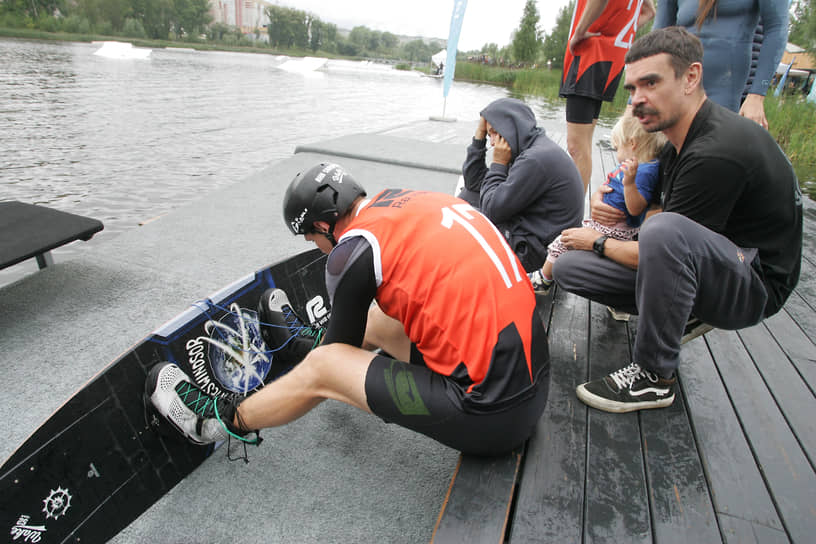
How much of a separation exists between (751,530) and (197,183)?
6.78 metres

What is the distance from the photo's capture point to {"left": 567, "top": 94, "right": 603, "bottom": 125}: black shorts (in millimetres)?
3051

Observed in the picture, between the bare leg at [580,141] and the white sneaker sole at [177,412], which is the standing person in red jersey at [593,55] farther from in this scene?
the white sneaker sole at [177,412]

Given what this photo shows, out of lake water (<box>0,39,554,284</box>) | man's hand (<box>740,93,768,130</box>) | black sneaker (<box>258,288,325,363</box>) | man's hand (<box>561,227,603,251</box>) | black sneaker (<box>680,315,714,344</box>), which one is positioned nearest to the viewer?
black sneaker (<box>680,315,714,344</box>)

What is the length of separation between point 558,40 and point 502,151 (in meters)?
51.2

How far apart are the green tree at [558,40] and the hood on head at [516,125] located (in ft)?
146

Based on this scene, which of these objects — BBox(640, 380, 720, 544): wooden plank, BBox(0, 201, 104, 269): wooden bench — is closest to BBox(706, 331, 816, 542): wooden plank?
BBox(640, 380, 720, 544): wooden plank

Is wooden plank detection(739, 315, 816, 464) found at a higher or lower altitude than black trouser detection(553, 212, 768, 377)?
lower

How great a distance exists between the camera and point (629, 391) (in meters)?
1.74

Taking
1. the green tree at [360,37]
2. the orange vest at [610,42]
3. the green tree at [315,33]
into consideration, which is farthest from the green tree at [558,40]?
the green tree at [360,37]

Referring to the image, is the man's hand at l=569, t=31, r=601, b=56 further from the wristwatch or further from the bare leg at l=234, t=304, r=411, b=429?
the bare leg at l=234, t=304, r=411, b=429

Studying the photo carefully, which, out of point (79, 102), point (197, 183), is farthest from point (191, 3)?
point (197, 183)

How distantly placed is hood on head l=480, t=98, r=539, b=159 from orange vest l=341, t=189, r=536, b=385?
1182 millimetres

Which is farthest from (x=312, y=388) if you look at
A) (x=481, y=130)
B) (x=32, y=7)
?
(x=32, y=7)

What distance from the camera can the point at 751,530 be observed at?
1.29 meters
